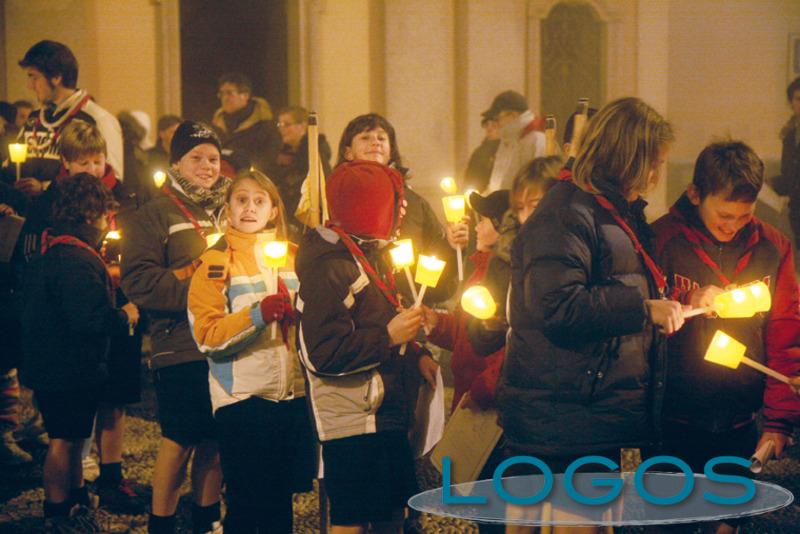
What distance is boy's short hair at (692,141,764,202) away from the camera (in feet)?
13.1

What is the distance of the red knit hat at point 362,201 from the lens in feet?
13.2

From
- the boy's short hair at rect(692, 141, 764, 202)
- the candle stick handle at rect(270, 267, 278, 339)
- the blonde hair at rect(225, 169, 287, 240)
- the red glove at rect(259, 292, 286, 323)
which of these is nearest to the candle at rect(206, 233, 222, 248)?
the blonde hair at rect(225, 169, 287, 240)

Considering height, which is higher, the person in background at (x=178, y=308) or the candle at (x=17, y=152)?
the candle at (x=17, y=152)

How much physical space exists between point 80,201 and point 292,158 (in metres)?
3.96

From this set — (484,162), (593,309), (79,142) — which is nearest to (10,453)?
(79,142)

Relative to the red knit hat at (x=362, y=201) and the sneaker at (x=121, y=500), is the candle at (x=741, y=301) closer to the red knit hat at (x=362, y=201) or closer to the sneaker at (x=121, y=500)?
the red knit hat at (x=362, y=201)

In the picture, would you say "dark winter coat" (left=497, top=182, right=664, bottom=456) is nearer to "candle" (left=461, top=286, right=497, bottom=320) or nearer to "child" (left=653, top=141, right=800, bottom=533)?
"candle" (left=461, top=286, right=497, bottom=320)

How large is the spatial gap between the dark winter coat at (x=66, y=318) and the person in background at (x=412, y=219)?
1230mm

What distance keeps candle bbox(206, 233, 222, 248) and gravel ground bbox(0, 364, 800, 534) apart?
1347 mm

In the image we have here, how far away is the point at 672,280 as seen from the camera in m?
4.11

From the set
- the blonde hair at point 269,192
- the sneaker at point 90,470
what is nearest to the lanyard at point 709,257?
the blonde hair at point 269,192

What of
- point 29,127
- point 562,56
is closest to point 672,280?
point 29,127

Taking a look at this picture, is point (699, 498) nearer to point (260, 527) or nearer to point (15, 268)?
point (260, 527)

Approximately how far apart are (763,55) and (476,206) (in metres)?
17.2
